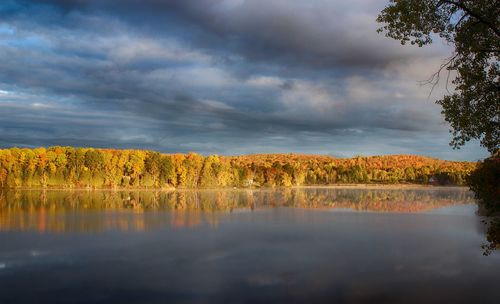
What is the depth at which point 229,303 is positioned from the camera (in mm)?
15477

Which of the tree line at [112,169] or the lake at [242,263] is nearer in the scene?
the lake at [242,263]

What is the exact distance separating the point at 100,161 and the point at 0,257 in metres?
93.2

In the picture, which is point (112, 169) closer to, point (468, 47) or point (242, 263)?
point (242, 263)

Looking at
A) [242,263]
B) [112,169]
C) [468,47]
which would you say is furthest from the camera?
[112,169]

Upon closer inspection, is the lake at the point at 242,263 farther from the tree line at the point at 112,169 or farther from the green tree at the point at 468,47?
the tree line at the point at 112,169

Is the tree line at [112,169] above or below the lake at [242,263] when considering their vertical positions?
above

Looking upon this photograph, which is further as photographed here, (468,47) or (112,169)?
(112,169)

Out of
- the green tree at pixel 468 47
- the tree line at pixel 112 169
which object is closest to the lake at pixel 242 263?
the green tree at pixel 468 47

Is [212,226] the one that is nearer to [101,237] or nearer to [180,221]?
[180,221]

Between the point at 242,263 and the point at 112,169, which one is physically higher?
the point at 112,169

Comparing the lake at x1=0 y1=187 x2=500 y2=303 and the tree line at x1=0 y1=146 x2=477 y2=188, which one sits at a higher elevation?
the tree line at x1=0 y1=146 x2=477 y2=188

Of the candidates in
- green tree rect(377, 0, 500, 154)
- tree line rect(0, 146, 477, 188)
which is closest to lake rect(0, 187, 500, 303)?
green tree rect(377, 0, 500, 154)

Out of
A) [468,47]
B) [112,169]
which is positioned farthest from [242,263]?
[112,169]

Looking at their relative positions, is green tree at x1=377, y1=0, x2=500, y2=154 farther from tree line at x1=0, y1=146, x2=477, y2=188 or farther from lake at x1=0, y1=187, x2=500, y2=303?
tree line at x1=0, y1=146, x2=477, y2=188
